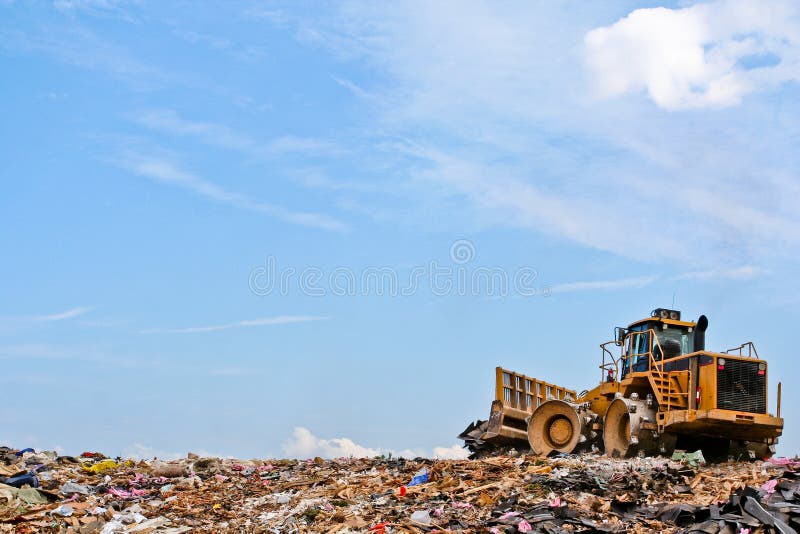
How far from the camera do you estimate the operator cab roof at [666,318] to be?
59.2ft

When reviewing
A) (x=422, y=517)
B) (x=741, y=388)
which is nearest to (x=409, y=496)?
(x=422, y=517)

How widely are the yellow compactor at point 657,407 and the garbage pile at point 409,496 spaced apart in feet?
2.74

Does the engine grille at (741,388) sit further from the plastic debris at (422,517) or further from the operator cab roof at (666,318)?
the plastic debris at (422,517)

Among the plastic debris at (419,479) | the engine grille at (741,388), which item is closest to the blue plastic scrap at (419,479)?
the plastic debris at (419,479)

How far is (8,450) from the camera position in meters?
17.7

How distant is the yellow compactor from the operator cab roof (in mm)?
20

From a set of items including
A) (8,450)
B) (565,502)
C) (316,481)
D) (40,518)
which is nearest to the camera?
(565,502)

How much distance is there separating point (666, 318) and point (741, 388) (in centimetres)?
223

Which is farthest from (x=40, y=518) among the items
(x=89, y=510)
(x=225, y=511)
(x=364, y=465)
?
(x=364, y=465)

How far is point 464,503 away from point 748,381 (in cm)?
705

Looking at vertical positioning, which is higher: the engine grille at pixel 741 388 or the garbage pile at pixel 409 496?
the engine grille at pixel 741 388

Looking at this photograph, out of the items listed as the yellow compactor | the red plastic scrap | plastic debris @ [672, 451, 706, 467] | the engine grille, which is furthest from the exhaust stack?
the red plastic scrap

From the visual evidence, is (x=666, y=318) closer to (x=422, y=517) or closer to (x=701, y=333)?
(x=701, y=333)

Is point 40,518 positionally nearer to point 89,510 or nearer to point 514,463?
point 89,510
